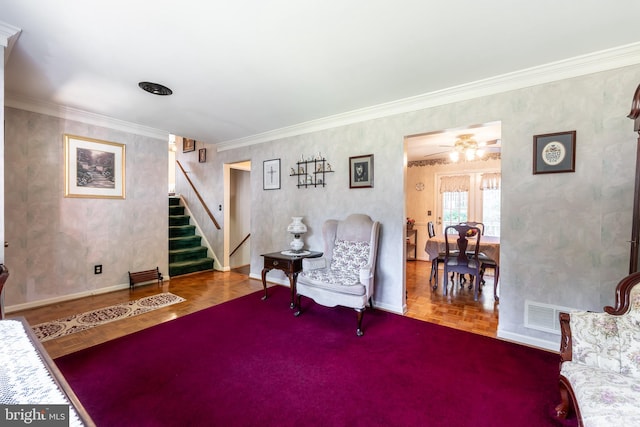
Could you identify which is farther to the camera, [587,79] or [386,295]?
[386,295]

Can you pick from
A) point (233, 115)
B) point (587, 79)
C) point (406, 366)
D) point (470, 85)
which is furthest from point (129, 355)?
point (587, 79)

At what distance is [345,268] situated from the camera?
324 cm

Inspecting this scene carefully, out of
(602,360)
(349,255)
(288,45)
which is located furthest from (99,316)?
(602,360)

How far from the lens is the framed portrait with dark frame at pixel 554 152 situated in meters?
2.29

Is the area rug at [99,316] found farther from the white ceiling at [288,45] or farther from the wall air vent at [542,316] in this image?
the wall air vent at [542,316]

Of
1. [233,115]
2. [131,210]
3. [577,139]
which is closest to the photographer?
[577,139]

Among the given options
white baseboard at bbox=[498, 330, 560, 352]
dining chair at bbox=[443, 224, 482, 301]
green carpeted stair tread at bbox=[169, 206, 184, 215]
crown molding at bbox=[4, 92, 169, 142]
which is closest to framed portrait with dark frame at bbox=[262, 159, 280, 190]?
crown molding at bbox=[4, 92, 169, 142]

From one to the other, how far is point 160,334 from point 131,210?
90.1 inches

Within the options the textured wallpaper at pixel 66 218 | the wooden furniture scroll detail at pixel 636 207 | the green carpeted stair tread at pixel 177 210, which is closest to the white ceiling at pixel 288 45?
the textured wallpaper at pixel 66 218

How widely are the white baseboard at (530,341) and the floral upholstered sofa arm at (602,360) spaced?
3.03 ft

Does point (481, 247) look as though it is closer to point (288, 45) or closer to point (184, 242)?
point (288, 45)

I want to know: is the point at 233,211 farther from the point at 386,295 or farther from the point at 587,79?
the point at 587,79

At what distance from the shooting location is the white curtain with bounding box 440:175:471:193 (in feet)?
20.4

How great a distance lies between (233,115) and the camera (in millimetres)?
3562
